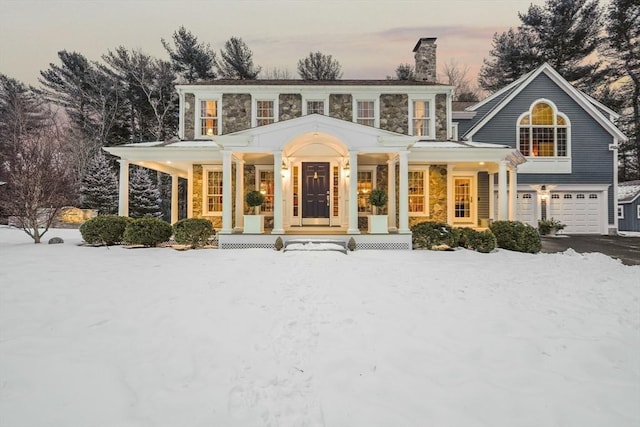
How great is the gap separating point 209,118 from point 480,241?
37.5 feet

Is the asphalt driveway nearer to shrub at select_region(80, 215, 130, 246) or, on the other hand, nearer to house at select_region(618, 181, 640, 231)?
house at select_region(618, 181, 640, 231)

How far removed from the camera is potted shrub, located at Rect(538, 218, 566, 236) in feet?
50.5

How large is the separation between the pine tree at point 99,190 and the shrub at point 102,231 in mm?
10558

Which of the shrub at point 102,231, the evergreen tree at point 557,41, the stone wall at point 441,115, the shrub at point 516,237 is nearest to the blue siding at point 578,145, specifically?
Answer: the stone wall at point 441,115

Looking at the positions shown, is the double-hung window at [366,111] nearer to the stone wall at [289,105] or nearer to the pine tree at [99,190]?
the stone wall at [289,105]

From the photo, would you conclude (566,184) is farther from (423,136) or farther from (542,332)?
(542,332)

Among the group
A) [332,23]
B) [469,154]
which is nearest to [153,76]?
[332,23]

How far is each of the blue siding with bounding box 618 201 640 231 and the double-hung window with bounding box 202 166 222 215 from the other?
23.1 m

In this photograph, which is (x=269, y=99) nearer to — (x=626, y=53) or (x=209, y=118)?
(x=209, y=118)

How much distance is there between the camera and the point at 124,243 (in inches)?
431

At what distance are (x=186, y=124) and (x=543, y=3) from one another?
27074 millimetres

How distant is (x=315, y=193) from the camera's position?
12883 mm

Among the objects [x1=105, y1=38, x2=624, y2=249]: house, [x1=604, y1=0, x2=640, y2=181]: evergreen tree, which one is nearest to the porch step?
[x1=105, y1=38, x2=624, y2=249]: house

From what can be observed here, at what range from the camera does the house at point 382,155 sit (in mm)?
10836
